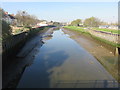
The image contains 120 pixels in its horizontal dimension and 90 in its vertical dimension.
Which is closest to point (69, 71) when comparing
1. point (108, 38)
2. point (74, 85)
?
point (74, 85)

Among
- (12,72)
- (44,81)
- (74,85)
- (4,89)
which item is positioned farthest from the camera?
(12,72)

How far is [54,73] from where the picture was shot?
478 inches

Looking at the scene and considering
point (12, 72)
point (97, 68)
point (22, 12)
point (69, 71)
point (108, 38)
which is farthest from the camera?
point (22, 12)

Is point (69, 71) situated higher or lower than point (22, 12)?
lower

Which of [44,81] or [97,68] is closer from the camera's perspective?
[44,81]

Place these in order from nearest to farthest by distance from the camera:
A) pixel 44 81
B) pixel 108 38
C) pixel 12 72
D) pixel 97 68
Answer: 1. pixel 44 81
2. pixel 12 72
3. pixel 97 68
4. pixel 108 38

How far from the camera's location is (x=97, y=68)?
13961mm

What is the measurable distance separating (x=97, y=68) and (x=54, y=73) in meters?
4.92

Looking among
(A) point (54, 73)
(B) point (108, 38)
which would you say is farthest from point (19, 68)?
(B) point (108, 38)

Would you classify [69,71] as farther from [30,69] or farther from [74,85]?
[30,69]

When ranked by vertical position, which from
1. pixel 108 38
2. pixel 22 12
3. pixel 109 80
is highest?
pixel 22 12

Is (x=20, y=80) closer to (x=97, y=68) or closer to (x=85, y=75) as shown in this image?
(x=85, y=75)

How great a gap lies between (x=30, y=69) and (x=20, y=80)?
106 inches

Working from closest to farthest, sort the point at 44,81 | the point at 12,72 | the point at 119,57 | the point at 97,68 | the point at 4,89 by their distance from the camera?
the point at 4,89 → the point at 44,81 → the point at 12,72 → the point at 97,68 → the point at 119,57
